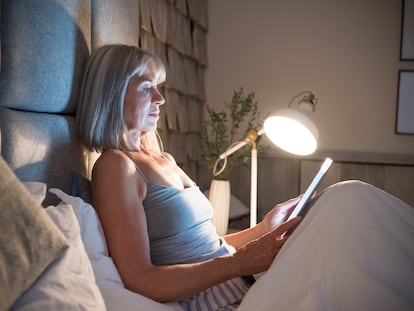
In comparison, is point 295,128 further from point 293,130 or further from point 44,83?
point 44,83

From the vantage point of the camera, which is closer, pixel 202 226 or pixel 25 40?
pixel 25 40

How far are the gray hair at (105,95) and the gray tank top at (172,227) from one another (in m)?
0.13

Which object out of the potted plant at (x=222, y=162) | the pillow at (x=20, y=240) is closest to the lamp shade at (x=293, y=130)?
the potted plant at (x=222, y=162)

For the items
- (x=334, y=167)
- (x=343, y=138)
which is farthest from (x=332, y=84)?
(x=334, y=167)

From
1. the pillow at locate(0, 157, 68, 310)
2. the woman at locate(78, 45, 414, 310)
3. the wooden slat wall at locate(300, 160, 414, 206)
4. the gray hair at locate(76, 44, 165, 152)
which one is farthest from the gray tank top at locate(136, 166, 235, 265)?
the wooden slat wall at locate(300, 160, 414, 206)

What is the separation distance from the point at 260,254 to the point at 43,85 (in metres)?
0.60

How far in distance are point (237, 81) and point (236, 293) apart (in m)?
1.74

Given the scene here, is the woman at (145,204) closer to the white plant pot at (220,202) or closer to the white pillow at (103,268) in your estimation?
the white pillow at (103,268)

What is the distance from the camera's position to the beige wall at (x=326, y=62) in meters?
2.51

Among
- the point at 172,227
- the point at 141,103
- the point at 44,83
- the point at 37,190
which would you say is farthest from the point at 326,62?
the point at 37,190

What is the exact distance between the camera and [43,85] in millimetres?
1018

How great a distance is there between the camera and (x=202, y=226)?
47.9 inches

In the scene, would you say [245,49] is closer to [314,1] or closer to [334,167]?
[314,1]

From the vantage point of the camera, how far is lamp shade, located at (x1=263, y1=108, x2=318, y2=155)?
1471mm
